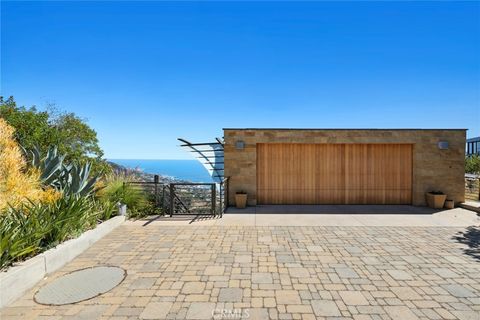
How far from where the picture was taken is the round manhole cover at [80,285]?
2781mm

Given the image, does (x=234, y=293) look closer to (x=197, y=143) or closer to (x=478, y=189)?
(x=197, y=143)

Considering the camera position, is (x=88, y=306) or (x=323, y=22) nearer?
(x=88, y=306)

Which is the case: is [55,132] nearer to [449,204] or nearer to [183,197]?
[183,197]

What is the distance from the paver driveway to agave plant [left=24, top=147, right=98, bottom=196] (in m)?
1.36

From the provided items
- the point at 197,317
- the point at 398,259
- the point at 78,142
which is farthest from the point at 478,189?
the point at 78,142

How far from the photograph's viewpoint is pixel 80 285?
10.1 ft

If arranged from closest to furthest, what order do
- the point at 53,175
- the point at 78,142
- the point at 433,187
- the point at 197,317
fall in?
the point at 197,317
the point at 53,175
the point at 433,187
the point at 78,142

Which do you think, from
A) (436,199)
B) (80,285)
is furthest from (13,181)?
(436,199)

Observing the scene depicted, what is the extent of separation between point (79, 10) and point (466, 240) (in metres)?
9.90

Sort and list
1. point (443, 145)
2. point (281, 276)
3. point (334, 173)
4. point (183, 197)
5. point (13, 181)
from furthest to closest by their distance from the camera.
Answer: point (334, 173), point (443, 145), point (183, 197), point (13, 181), point (281, 276)

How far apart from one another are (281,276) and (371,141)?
640cm

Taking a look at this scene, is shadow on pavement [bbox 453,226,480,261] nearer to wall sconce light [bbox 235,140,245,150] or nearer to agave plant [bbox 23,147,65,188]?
wall sconce light [bbox 235,140,245,150]

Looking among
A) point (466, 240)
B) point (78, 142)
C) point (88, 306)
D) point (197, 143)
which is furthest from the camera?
point (78, 142)

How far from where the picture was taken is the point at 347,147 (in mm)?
8242
